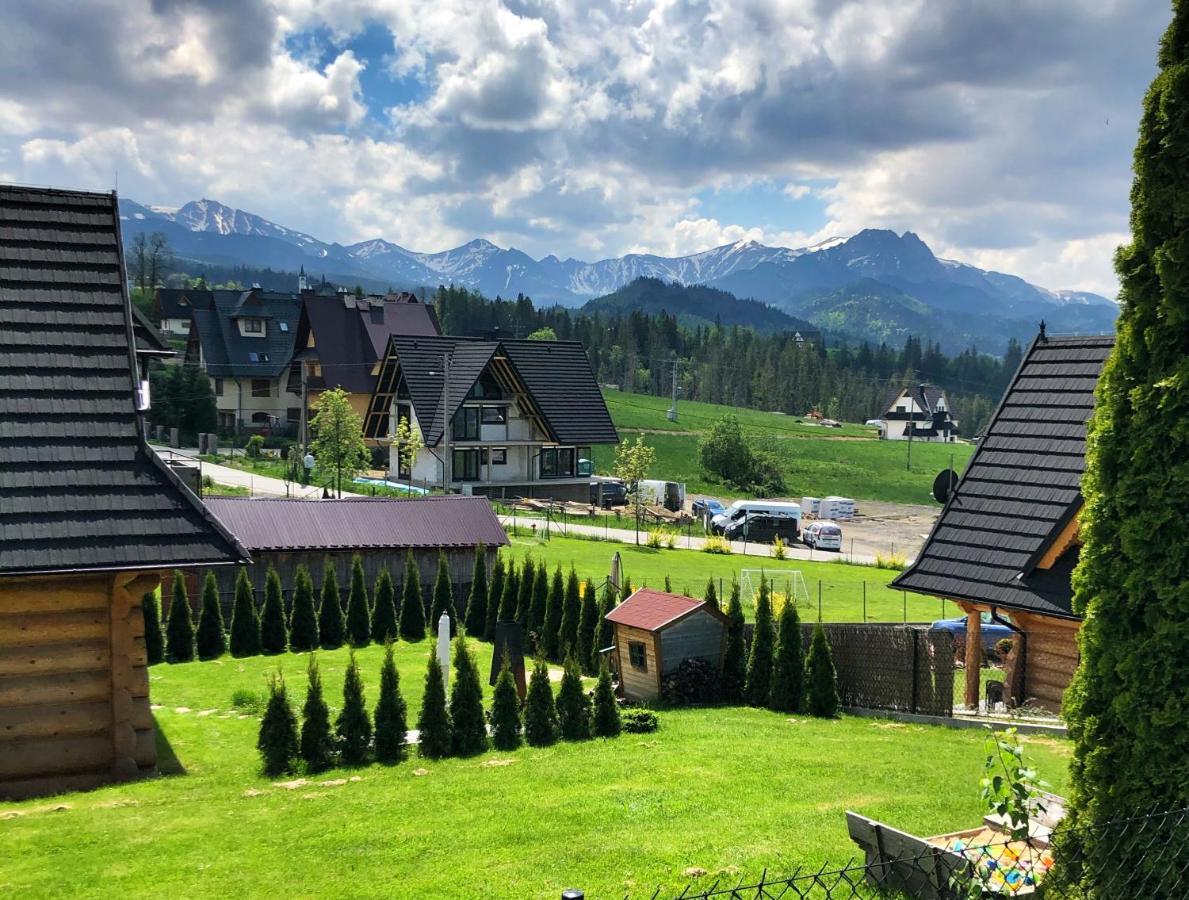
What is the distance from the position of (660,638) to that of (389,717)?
5863mm

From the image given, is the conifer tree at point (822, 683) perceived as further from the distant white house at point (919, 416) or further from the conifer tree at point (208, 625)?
the distant white house at point (919, 416)

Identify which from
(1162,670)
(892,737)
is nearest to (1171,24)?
(1162,670)

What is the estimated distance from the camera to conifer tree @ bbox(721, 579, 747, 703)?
18.1m

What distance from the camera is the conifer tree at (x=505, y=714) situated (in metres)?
14.4

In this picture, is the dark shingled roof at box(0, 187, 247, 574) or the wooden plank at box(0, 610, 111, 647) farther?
the dark shingled roof at box(0, 187, 247, 574)

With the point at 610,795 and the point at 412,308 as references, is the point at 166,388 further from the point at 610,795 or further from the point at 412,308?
the point at 610,795

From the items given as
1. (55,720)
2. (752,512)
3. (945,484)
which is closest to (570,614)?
(945,484)

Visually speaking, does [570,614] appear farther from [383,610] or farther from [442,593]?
[383,610]

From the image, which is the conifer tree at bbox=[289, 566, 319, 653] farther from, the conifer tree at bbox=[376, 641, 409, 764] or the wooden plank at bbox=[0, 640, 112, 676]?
the wooden plank at bbox=[0, 640, 112, 676]

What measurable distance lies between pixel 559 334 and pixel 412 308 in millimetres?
91486

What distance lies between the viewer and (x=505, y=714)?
14.5m

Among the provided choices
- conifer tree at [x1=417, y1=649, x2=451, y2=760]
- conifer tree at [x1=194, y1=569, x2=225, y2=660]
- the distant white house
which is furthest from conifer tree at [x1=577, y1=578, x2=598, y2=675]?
the distant white house

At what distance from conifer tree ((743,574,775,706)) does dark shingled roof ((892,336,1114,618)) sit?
2.37 meters

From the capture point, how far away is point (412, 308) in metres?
75.6
